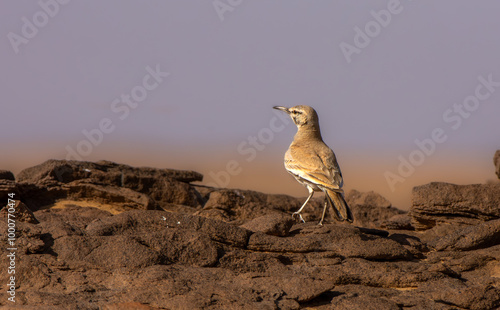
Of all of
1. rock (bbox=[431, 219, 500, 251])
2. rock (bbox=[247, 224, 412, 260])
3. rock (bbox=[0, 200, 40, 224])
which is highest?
rock (bbox=[0, 200, 40, 224])

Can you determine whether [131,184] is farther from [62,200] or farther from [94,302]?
[94,302]

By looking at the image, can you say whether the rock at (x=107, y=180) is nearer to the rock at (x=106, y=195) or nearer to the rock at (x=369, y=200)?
the rock at (x=106, y=195)

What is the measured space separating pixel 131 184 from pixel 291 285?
7.06 m

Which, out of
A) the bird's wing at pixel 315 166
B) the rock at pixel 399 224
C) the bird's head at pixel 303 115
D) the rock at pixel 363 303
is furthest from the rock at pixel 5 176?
the rock at pixel 363 303

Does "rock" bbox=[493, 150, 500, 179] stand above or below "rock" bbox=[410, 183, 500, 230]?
above

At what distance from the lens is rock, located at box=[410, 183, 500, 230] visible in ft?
33.3

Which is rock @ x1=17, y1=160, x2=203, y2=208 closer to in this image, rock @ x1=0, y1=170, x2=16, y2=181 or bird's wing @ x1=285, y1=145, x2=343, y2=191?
rock @ x1=0, y1=170, x2=16, y2=181

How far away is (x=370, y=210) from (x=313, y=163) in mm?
4249

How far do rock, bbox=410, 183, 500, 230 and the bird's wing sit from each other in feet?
6.14

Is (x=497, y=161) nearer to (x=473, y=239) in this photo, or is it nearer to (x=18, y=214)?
(x=473, y=239)

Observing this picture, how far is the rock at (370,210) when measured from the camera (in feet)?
41.2

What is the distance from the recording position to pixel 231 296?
5.68m

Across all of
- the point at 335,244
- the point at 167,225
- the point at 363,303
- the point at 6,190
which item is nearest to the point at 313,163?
the point at 335,244

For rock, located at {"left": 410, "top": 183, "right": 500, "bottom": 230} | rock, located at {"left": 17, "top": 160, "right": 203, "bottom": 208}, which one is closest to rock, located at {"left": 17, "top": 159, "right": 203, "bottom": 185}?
rock, located at {"left": 17, "top": 160, "right": 203, "bottom": 208}
